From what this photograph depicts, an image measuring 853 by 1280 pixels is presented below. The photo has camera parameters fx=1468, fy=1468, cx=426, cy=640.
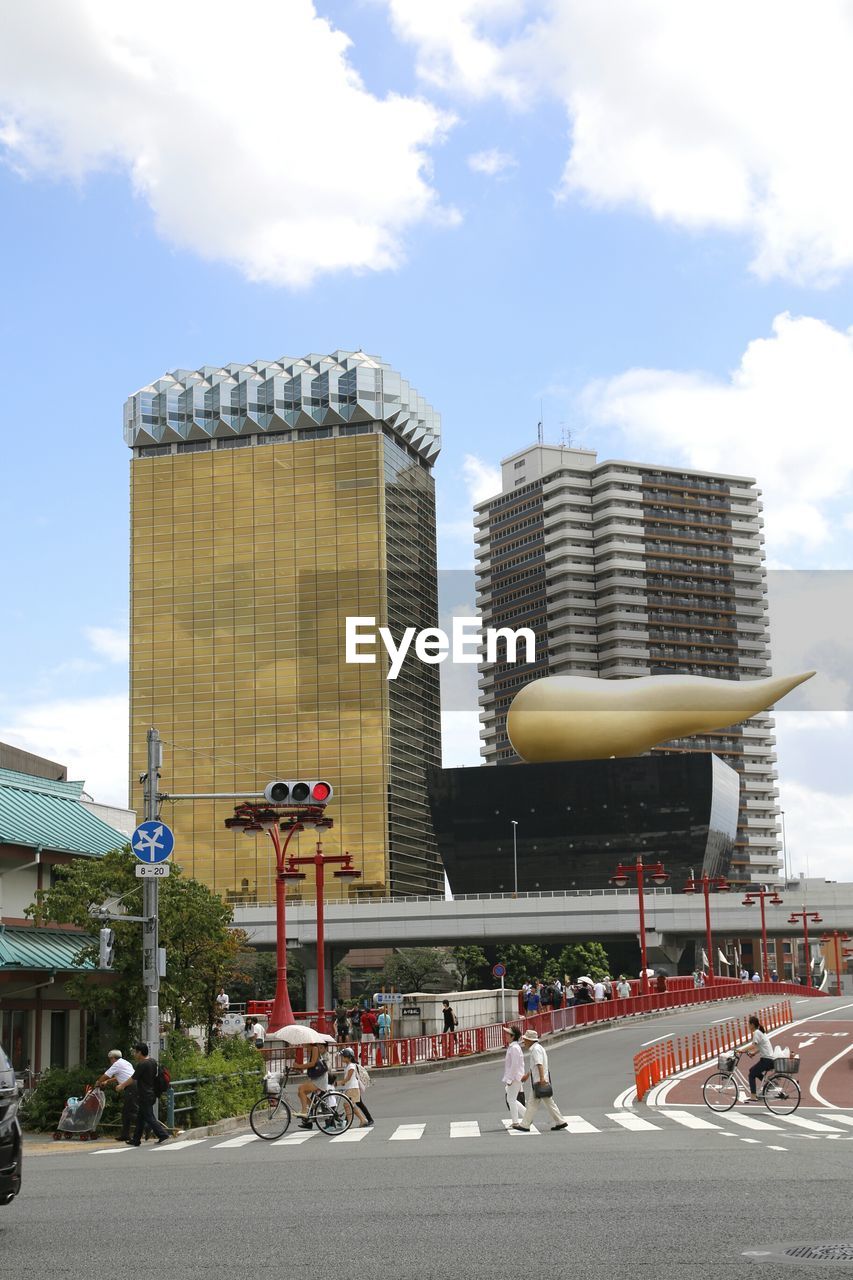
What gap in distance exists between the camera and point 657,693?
115 metres

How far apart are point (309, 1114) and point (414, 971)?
109859 millimetres

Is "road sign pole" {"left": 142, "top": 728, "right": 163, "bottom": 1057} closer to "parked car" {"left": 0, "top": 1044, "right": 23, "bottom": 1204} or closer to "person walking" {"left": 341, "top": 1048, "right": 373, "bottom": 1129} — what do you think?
"person walking" {"left": 341, "top": 1048, "right": 373, "bottom": 1129}

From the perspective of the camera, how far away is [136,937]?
3256cm

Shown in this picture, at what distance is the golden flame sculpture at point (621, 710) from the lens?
114812 mm

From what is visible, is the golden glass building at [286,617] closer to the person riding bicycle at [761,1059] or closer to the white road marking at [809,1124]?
the person riding bicycle at [761,1059]

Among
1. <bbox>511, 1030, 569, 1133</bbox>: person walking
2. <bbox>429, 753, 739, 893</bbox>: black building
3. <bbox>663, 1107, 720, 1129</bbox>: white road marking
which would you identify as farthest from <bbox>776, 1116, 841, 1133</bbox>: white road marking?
<bbox>429, 753, 739, 893</bbox>: black building

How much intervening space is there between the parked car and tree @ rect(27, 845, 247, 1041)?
2059 cm

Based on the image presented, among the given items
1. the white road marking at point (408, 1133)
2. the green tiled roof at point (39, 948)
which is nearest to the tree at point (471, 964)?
the green tiled roof at point (39, 948)

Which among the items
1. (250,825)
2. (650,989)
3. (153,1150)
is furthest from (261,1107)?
(650,989)

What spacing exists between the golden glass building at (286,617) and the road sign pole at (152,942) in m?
142

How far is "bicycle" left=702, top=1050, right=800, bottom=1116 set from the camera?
2642 cm

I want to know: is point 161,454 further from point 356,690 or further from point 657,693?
point 657,693

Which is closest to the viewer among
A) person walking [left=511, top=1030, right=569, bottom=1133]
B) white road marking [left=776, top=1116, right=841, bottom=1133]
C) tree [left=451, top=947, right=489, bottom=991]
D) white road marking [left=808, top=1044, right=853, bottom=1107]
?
white road marking [left=776, top=1116, right=841, bottom=1133]

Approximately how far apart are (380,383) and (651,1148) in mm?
175406
